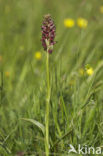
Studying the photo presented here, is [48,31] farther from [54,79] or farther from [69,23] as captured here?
[69,23]

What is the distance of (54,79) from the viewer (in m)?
2.14

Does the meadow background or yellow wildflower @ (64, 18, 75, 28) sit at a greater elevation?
yellow wildflower @ (64, 18, 75, 28)

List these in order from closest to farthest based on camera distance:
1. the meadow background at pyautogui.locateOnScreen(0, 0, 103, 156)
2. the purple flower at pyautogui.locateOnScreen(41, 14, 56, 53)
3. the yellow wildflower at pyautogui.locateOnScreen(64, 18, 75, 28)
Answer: the purple flower at pyautogui.locateOnScreen(41, 14, 56, 53), the meadow background at pyautogui.locateOnScreen(0, 0, 103, 156), the yellow wildflower at pyautogui.locateOnScreen(64, 18, 75, 28)

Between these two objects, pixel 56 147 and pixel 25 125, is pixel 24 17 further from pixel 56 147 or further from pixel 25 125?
pixel 56 147

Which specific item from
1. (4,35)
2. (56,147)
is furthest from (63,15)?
(56,147)

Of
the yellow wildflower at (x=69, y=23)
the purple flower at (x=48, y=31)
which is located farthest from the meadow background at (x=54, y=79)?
the purple flower at (x=48, y=31)

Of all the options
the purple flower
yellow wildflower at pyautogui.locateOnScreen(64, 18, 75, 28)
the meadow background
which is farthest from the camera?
yellow wildflower at pyautogui.locateOnScreen(64, 18, 75, 28)

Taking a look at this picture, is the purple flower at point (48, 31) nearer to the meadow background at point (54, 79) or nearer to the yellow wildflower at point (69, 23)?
the meadow background at point (54, 79)

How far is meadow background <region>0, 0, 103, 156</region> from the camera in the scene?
171 centimetres

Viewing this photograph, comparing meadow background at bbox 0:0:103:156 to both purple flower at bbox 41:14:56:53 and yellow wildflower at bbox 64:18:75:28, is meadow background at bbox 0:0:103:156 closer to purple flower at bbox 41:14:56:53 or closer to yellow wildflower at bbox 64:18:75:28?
yellow wildflower at bbox 64:18:75:28

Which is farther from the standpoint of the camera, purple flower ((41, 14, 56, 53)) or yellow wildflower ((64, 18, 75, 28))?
yellow wildflower ((64, 18, 75, 28))

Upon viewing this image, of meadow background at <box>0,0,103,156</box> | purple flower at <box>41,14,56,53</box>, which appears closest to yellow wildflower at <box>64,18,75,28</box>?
meadow background at <box>0,0,103,156</box>

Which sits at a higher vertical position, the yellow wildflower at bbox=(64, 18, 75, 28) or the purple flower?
the yellow wildflower at bbox=(64, 18, 75, 28)

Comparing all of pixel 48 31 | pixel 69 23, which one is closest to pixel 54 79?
pixel 48 31
